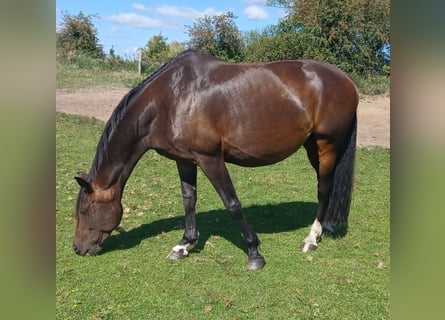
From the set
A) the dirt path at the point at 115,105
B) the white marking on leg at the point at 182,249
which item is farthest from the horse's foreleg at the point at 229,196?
the dirt path at the point at 115,105

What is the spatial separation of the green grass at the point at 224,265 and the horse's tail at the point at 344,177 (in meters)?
0.40

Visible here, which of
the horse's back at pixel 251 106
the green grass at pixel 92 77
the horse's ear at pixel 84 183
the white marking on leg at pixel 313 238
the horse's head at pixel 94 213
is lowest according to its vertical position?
the white marking on leg at pixel 313 238

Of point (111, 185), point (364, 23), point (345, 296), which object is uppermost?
point (364, 23)

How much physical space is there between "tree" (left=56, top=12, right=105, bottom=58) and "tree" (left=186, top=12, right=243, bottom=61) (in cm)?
511

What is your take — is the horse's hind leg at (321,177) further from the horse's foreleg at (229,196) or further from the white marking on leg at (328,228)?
the horse's foreleg at (229,196)

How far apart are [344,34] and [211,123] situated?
45.5ft

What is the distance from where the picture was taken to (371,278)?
396 centimetres

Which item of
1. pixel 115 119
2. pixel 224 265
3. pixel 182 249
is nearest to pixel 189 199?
pixel 182 249

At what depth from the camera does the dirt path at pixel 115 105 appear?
36.5 ft
